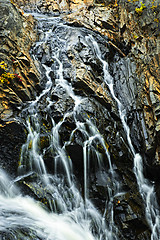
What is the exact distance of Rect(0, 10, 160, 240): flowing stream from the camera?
4.73 meters

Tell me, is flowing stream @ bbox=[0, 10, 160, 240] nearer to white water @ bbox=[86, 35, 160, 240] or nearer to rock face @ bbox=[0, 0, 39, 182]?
white water @ bbox=[86, 35, 160, 240]

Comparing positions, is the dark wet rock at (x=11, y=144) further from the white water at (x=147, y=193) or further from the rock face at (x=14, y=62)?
the white water at (x=147, y=193)

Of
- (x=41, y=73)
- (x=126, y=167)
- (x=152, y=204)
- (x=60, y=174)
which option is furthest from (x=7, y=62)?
(x=152, y=204)

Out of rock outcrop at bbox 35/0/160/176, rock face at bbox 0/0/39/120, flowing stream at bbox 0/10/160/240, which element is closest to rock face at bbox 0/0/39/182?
rock face at bbox 0/0/39/120

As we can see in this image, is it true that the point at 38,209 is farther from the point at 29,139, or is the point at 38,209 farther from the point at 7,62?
the point at 7,62

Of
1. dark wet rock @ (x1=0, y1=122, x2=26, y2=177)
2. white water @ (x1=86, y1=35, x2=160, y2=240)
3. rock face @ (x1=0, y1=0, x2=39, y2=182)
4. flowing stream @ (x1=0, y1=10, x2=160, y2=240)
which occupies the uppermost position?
rock face @ (x1=0, y1=0, x2=39, y2=182)

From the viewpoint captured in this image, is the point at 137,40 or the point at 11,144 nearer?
the point at 11,144

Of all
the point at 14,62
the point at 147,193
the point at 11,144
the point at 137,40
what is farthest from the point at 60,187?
the point at 137,40

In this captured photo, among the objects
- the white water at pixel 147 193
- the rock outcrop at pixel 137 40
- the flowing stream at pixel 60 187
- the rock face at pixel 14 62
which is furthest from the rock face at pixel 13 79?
the white water at pixel 147 193

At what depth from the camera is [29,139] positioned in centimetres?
646

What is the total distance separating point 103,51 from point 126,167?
7.36m

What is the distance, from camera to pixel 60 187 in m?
6.02

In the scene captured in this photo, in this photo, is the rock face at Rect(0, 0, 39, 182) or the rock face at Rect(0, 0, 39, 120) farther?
the rock face at Rect(0, 0, 39, 120)

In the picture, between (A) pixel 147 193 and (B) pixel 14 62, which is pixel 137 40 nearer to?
(B) pixel 14 62
